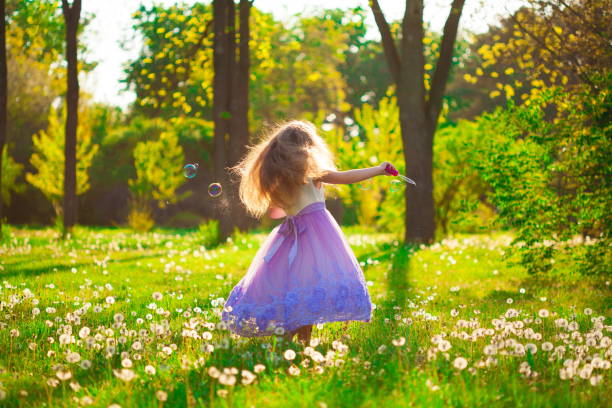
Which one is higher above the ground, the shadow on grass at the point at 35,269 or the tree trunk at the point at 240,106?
the tree trunk at the point at 240,106

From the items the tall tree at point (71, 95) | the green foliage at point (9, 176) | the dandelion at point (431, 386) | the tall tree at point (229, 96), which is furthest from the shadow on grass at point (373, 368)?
the green foliage at point (9, 176)

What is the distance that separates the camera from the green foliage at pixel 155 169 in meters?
22.4

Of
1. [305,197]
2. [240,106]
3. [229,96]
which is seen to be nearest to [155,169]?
[240,106]

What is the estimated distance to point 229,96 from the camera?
15.0 meters

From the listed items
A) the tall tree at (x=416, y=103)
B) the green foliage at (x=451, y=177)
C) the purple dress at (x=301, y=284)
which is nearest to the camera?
the purple dress at (x=301, y=284)

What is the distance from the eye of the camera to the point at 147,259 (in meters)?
10.9

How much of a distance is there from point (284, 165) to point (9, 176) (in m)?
23.6

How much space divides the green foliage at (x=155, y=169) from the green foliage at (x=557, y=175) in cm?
1583

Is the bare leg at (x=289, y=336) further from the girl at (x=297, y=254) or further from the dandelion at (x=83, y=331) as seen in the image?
the dandelion at (x=83, y=331)

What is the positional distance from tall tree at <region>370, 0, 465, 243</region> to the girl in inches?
322

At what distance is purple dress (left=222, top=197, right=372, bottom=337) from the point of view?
167 inches

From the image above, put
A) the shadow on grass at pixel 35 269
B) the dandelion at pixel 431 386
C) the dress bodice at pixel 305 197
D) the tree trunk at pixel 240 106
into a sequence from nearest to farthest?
1. the dandelion at pixel 431 386
2. the dress bodice at pixel 305 197
3. the shadow on grass at pixel 35 269
4. the tree trunk at pixel 240 106

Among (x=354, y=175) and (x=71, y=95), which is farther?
(x=71, y=95)

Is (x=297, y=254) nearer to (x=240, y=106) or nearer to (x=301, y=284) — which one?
(x=301, y=284)
